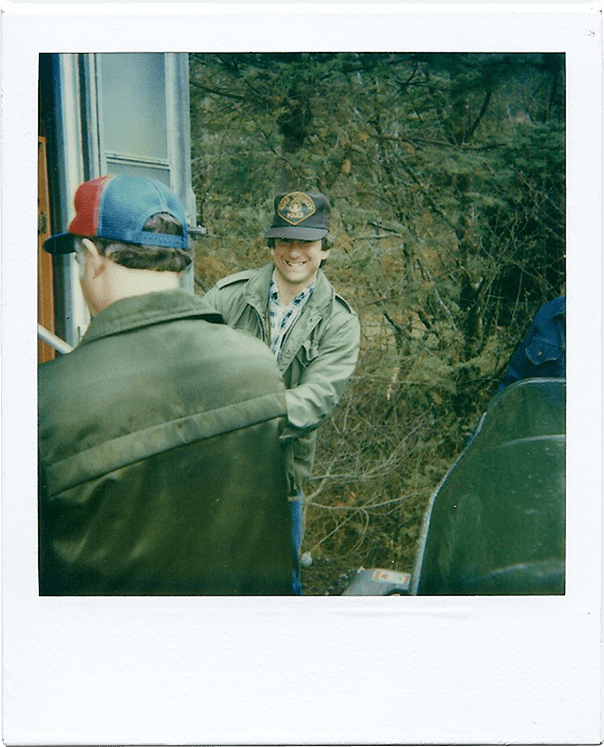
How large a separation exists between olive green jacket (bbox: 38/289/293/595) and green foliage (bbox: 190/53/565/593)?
31cm

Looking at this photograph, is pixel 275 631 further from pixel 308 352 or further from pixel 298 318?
pixel 298 318

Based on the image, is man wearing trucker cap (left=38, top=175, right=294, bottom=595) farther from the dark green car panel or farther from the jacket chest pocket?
the dark green car panel

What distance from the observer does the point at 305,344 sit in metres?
4.52

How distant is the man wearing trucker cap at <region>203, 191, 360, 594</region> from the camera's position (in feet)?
14.8

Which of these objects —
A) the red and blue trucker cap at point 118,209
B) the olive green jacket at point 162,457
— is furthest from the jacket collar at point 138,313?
the red and blue trucker cap at point 118,209

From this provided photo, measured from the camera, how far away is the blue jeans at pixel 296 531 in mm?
4527

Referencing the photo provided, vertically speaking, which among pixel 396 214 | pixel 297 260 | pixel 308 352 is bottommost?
pixel 308 352

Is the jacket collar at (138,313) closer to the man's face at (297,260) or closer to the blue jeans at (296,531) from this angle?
the man's face at (297,260)

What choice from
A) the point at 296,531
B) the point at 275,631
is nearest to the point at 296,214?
the point at 296,531

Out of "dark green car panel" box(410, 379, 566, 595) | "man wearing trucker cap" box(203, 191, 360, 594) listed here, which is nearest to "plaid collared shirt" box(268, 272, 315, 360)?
"man wearing trucker cap" box(203, 191, 360, 594)

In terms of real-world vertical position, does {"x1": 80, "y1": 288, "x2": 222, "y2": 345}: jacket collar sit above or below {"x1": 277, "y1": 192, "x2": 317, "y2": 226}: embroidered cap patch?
below

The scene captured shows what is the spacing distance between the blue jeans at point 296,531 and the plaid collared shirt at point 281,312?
2.47ft

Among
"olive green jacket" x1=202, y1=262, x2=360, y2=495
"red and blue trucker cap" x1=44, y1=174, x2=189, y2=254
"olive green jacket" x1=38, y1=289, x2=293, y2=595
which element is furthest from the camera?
"olive green jacket" x1=202, y1=262, x2=360, y2=495

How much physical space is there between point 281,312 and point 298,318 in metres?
0.09
